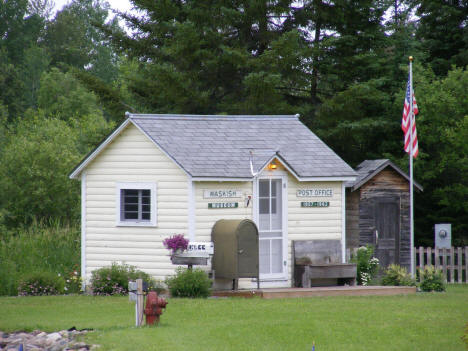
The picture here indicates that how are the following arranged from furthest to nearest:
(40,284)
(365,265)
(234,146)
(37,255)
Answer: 1. (37,255)
2. (365,265)
3. (234,146)
4. (40,284)

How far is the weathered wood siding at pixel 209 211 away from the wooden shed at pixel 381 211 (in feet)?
14.9

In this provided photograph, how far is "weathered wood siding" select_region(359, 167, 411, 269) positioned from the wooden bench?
3.19m

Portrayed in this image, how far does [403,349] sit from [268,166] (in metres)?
8.74

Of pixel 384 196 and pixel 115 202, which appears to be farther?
pixel 384 196

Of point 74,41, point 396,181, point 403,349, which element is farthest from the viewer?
point 74,41

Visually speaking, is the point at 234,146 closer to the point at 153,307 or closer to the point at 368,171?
the point at 368,171

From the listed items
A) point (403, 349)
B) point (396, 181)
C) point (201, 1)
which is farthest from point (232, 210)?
point (201, 1)

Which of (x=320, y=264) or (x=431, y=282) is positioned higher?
(x=320, y=264)

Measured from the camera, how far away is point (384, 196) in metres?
24.0

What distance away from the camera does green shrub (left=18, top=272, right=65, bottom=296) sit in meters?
19.7

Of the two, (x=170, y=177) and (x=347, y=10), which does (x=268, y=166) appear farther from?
(x=347, y=10)

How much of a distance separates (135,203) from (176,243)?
6.79 feet

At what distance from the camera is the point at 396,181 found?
2419 cm

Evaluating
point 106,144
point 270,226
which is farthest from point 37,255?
point 270,226
